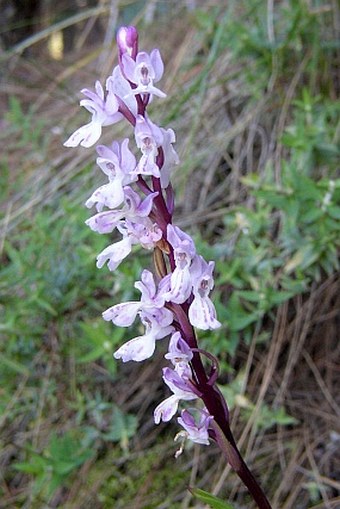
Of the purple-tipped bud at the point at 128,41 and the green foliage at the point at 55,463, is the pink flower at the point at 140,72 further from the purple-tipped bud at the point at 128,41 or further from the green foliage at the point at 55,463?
the green foliage at the point at 55,463

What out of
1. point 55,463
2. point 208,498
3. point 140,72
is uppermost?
point 140,72

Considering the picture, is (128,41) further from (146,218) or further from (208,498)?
(208,498)

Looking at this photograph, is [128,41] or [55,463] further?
[55,463]

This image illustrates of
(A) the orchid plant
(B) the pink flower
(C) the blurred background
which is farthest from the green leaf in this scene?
(C) the blurred background

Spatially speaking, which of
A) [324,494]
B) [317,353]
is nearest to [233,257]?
[317,353]

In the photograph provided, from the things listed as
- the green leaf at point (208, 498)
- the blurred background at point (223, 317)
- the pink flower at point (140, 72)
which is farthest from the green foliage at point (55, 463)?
the pink flower at point (140, 72)

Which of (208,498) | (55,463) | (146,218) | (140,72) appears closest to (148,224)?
(146,218)

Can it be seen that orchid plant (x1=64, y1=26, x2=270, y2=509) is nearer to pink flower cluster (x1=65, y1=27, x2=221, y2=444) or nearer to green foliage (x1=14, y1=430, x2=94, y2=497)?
pink flower cluster (x1=65, y1=27, x2=221, y2=444)
